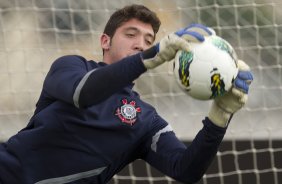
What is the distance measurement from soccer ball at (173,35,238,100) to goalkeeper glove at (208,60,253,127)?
0.11 feet

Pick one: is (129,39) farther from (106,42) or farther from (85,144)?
(85,144)

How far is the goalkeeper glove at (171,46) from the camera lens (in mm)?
2023

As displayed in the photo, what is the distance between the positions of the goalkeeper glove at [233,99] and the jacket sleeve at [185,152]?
0.10ft

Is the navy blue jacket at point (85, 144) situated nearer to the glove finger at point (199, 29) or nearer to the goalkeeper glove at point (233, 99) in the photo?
the goalkeeper glove at point (233, 99)

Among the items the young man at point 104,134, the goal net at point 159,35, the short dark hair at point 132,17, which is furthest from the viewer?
the goal net at point 159,35

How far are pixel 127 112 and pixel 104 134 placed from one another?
0.11 meters

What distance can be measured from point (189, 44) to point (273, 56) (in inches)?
97.7

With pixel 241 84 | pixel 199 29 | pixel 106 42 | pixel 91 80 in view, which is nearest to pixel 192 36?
pixel 199 29

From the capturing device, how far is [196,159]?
7.70 feet

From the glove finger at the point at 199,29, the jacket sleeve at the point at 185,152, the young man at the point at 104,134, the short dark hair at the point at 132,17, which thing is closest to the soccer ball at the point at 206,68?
the glove finger at the point at 199,29

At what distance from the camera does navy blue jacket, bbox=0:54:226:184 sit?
234cm

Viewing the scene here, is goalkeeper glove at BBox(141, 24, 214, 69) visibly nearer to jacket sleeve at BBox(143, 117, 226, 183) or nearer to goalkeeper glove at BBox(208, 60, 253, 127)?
goalkeeper glove at BBox(208, 60, 253, 127)

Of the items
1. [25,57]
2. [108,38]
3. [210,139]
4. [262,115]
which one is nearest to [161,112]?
[262,115]

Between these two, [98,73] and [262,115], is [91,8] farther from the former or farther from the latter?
[98,73]
